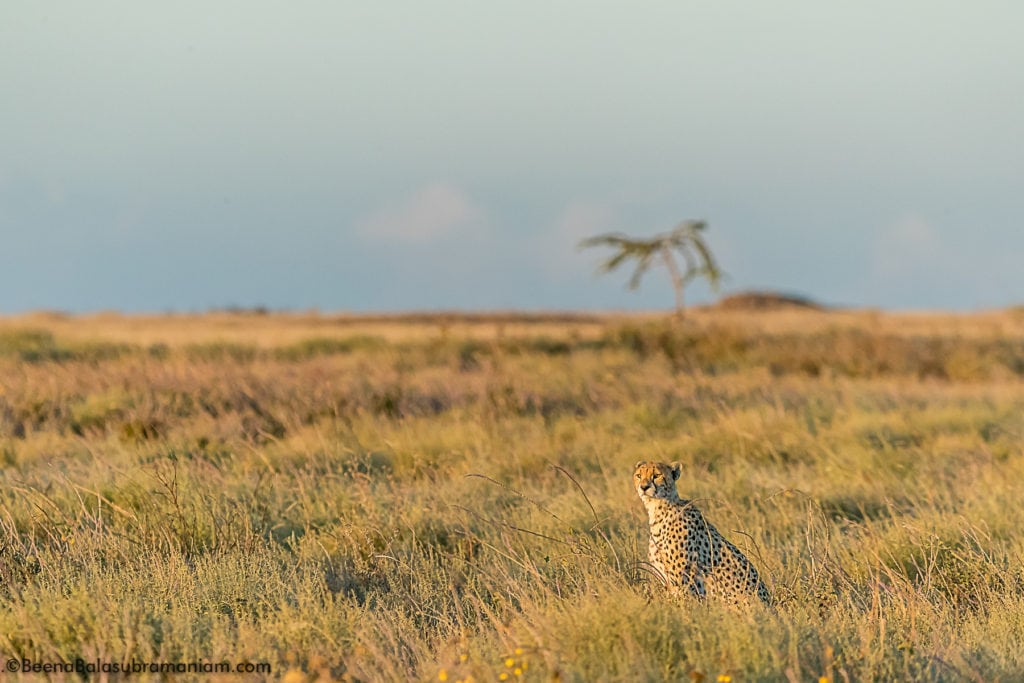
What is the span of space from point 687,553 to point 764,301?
45807 millimetres

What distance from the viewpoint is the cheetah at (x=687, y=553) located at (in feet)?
14.6

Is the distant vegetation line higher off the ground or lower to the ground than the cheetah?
higher

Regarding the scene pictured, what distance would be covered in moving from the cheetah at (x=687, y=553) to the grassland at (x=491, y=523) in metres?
0.17

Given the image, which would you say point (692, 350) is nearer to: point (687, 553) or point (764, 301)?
point (687, 553)

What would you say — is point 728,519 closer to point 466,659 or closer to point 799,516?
point 799,516

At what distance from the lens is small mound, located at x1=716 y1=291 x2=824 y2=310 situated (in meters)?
47.0

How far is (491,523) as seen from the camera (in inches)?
240

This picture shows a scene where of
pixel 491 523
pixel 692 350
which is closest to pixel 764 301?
pixel 692 350

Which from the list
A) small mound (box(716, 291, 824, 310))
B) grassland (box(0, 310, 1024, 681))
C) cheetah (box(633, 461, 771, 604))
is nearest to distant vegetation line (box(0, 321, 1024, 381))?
grassland (box(0, 310, 1024, 681))

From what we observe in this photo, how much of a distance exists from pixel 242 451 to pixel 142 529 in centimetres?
269

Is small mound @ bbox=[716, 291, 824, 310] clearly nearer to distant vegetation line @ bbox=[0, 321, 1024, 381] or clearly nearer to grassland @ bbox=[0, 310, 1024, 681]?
distant vegetation line @ bbox=[0, 321, 1024, 381]

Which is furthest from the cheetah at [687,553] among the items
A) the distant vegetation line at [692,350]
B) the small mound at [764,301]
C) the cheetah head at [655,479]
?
the small mound at [764,301]

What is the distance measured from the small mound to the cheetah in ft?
137

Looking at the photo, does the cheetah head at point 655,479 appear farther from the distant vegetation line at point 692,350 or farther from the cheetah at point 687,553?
the distant vegetation line at point 692,350
